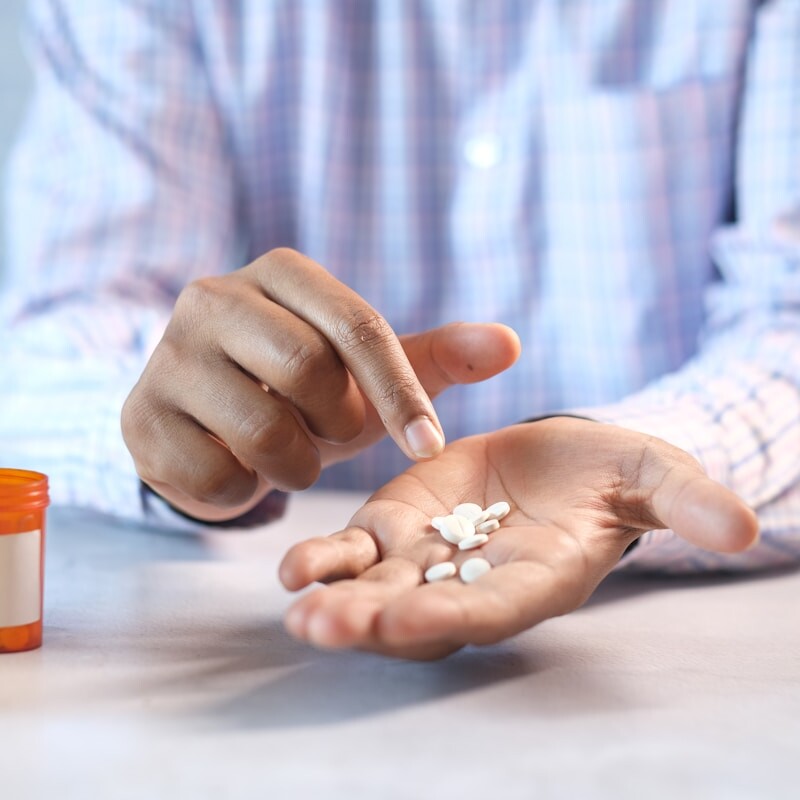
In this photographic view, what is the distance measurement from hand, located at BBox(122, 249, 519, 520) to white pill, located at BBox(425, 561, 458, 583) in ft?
0.32

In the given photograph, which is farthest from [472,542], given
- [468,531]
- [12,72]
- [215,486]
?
[12,72]

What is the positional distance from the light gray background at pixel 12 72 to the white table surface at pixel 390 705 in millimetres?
1358

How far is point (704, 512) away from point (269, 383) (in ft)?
1.18

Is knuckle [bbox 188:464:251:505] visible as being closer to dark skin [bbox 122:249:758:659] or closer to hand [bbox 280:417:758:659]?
dark skin [bbox 122:249:758:659]

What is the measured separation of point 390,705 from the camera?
623 mm

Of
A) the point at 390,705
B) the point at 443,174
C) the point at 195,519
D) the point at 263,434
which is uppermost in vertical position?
the point at 443,174

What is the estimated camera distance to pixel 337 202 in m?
1.48

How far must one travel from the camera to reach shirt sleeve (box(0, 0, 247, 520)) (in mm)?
1265

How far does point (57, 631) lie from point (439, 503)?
0.33 metres

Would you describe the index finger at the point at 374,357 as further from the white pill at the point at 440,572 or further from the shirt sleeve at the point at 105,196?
the shirt sleeve at the point at 105,196

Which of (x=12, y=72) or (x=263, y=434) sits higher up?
(x=12, y=72)

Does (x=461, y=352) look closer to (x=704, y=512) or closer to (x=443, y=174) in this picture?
(x=704, y=512)

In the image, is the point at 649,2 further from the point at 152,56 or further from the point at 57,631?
the point at 57,631

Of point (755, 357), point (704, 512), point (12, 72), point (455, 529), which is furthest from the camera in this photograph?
point (12, 72)
